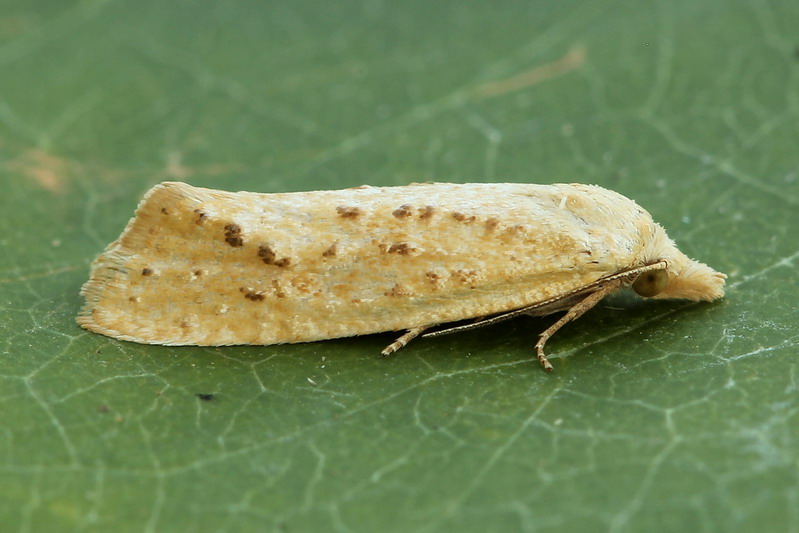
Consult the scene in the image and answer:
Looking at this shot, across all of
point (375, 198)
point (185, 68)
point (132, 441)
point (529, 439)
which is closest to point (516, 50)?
point (185, 68)

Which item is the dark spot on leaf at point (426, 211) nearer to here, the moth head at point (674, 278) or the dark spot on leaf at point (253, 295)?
the dark spot on leaf at point (253, 295)

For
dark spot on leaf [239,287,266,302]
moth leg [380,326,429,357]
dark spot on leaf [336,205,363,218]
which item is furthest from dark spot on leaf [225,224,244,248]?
moth leg [380,326,429,357]

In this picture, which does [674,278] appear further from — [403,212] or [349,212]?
[349,212]

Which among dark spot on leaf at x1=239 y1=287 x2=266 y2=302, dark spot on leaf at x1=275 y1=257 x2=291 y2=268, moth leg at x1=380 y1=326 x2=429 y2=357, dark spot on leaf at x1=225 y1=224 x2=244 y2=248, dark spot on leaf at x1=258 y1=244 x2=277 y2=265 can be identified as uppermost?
dark spot on leaf at x1=225 y1=224 x2=244 y2=248

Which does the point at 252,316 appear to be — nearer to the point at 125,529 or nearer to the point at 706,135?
the point at 125,529

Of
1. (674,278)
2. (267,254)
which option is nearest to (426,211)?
(267,254)

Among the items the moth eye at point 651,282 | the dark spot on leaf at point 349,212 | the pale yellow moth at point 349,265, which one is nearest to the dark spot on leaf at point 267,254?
the pale yellow moth at point 349,265

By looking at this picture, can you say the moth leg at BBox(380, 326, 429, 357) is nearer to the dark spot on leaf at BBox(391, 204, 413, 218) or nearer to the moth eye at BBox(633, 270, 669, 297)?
the dark spot on leaf at BBox(391, 204, 413, 218)
